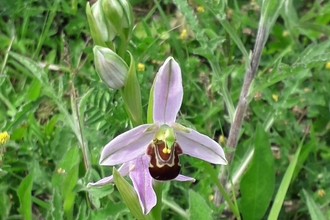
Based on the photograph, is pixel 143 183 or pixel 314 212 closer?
pixel 143 183

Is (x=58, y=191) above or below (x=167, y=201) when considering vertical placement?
above

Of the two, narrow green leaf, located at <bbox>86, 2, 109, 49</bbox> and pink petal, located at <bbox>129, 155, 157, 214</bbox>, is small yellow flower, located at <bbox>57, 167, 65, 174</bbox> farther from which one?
narrow green leaf, located at <bbox>86, 2, 109, 49</bbox>

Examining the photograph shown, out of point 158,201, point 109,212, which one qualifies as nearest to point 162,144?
point 158,201


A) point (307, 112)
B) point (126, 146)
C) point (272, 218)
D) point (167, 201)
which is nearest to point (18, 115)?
point (167, 201)

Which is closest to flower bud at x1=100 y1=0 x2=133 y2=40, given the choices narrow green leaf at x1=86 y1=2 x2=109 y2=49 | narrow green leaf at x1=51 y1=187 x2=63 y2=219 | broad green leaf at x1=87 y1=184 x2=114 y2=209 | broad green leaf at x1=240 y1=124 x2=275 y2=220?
narrow green leaf at x1=86 y1=2 x2=109 y2=49

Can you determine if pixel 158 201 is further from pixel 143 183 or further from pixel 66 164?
pixel 66 164

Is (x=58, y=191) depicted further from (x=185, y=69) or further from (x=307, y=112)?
(x=307, y=112)
